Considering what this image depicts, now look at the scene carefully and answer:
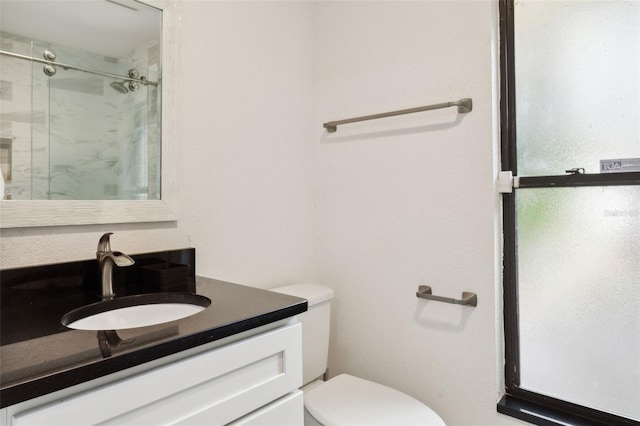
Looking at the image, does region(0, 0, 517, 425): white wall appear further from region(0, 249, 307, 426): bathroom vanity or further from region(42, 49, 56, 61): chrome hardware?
region(42, 49, 56, 61): chrome hardware

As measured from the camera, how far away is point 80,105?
1064 mm

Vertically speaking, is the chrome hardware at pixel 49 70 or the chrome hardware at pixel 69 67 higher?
the chrome hardware at pixel 69 67

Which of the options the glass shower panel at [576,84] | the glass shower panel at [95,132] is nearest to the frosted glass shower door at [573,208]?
the glass shower panel at [576,84]

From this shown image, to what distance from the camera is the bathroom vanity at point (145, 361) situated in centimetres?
57

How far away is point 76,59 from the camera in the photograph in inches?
41.9

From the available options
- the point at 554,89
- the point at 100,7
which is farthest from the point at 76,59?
Result: the point at 554,89

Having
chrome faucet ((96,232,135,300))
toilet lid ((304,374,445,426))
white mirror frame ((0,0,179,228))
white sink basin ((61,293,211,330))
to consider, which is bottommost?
toilet lid ((304,374,445,426))

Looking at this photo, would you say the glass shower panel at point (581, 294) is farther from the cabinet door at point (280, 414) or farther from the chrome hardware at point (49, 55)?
the chrome hardware at point (49, 55)

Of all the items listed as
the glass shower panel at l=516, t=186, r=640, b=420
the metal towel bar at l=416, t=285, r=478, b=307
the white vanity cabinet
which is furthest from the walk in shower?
the glass shower panel at l=516, t=186, r=640, b=420

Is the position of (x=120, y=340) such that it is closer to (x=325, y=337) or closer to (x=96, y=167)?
(x=96, y=167)

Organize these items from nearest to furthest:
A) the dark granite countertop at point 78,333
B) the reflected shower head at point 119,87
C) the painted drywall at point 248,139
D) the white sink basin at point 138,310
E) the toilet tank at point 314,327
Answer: the dark granite countertop at point 78,333 < the white sink basin at point 138,310 < the reflected shower head at point 119,87 < the painted drywall at point 248,139 < the toilet tank at point 314,327

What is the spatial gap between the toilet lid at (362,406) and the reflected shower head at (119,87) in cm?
120

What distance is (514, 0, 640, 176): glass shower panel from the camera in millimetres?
1169

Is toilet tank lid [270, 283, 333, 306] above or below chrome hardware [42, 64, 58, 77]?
below
